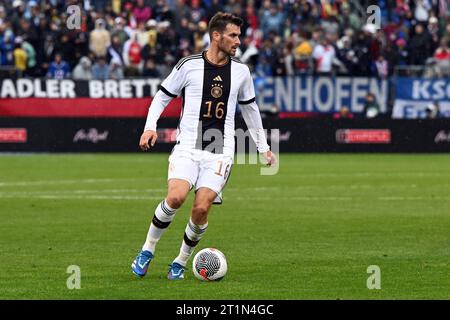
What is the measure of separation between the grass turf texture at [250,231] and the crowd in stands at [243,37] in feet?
20.5

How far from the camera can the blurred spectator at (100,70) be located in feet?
119

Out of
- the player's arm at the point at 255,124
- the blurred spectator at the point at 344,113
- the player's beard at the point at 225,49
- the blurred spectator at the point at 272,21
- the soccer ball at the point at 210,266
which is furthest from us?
the blurred spectator at the point at 272,21

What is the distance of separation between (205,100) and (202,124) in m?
0.24

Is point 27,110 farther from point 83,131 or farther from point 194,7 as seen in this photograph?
point 194,7

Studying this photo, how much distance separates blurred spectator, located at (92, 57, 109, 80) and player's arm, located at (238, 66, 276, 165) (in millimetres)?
23729

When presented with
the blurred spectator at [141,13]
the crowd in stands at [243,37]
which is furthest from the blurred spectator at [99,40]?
the blurred spectator at [141,13]

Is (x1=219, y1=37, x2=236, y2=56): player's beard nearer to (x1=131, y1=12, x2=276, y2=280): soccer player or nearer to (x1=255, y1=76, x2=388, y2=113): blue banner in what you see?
(x1=131, y1=12, x2=276, y2=280): soccer player

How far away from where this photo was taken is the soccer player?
12250 millimetres

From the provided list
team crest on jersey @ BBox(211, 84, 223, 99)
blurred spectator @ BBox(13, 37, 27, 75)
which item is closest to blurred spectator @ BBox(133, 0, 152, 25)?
blurred spectator @ BBox(13, 37, 27, 75)

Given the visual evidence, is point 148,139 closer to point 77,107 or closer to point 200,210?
point 200,210

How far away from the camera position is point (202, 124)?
12453 mm

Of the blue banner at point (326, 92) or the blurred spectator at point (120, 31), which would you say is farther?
the blurred spectator at point (120, 31)

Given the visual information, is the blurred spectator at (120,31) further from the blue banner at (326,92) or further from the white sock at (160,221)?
the white sock at (160,221)

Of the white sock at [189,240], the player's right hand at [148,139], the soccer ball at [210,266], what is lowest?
the soccer ball at [210,266]
